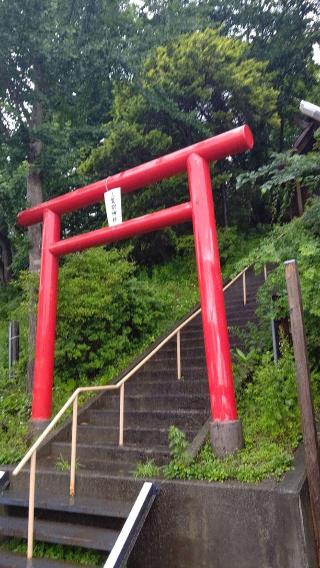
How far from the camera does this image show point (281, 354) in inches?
233

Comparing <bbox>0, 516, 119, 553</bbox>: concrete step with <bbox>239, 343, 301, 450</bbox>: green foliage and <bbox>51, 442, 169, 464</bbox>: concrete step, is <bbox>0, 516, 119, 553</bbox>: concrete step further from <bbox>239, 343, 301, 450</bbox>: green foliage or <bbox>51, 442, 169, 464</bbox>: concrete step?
<bbox>239, 343, 301, 450</bbox>: green foliage

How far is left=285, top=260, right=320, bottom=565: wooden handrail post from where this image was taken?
355 centimetres

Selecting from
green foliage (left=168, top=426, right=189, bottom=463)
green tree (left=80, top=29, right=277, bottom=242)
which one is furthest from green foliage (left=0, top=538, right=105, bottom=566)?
green tree (left=80, top=29, right=277, bottom=242)

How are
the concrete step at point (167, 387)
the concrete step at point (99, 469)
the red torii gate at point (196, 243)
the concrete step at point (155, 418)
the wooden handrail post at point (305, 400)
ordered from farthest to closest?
the concrete step at point (167, 387) < the concrete step at point (155, 418) < the red torii gate at point (196, 243) < the concrete step at point (99, 469) < the wooden handrail post at point (305, 400)

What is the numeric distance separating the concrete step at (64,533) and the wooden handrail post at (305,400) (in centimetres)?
184

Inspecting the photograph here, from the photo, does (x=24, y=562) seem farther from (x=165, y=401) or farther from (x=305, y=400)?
(x=305, y=400)

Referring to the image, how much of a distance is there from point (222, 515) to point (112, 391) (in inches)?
134

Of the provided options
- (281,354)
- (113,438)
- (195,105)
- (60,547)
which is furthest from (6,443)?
(195,105)

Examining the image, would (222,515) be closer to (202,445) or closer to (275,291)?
(202,445)

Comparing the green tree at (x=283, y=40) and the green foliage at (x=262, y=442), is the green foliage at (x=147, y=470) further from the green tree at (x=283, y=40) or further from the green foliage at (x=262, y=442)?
the green tree at (x=283, y=40)

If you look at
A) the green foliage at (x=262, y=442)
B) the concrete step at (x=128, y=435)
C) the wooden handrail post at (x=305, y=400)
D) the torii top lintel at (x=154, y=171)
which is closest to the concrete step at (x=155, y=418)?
the concrete step at (x=128, y=435)

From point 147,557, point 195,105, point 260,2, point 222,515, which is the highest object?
point 260,2

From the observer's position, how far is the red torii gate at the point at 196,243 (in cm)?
489

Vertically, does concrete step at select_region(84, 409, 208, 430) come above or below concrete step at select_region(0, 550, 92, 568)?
above
